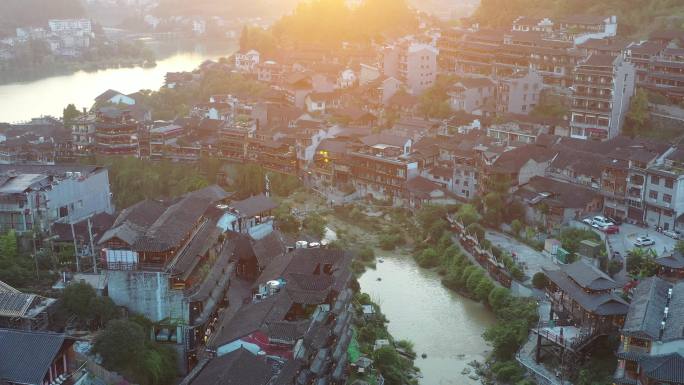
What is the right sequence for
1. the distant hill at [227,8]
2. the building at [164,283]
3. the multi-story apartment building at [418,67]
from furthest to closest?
1. the distant hill at [227,8]
2. the multi-story apartment building at [418,67]
3. the building at [164,283]

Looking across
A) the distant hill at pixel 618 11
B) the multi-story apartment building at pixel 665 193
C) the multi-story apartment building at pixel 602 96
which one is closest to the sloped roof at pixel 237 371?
the multi-story apartment building at pixel 665 193

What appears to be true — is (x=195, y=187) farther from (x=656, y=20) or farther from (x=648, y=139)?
(x=656, y=20)

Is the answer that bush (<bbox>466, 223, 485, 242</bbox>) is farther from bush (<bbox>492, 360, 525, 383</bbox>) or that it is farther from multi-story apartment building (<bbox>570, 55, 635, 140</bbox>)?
multi-story apartment building (<bbox>570, 55, 635, 140</bbox>)

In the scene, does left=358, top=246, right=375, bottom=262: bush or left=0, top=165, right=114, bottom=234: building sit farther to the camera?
left=358, top=246, right=375, bottom=262: bush

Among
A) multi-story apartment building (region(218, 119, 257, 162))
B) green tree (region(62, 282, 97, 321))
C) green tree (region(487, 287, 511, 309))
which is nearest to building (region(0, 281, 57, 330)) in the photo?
green tree (region(62, 282, 97, 321))

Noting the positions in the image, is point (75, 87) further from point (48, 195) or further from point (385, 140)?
point (48, 195)

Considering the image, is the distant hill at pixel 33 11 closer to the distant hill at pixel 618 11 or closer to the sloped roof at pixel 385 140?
the distant hill at pixel 618 11

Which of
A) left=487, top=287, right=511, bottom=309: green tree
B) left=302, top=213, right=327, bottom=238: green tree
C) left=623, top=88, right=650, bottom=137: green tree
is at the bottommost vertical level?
left=487, top=287, right=511, bottom=309: green tree
